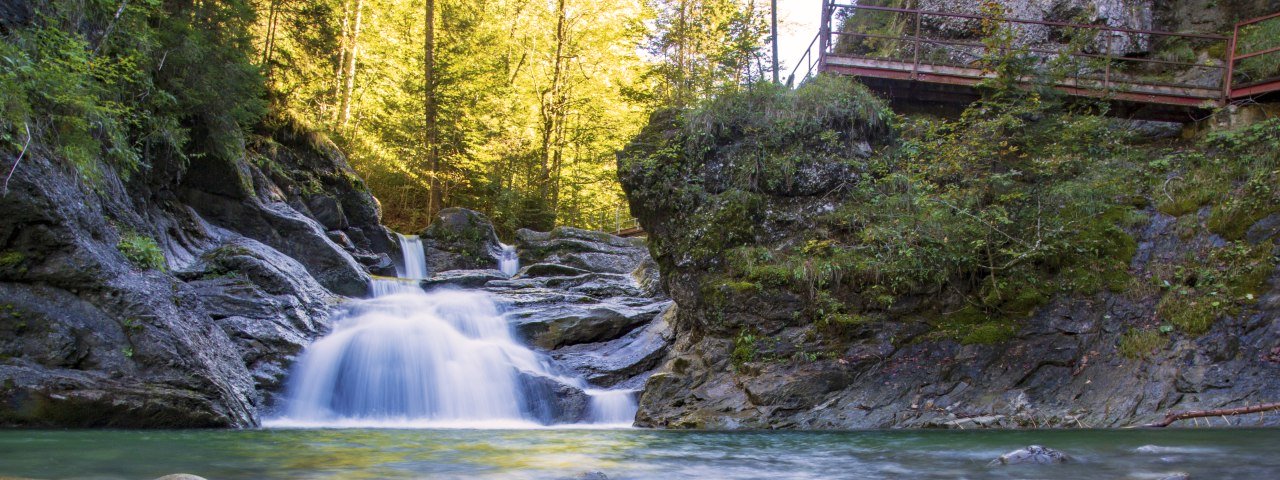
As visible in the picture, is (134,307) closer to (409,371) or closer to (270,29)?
(409,371)

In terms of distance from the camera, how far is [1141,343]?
8398mm

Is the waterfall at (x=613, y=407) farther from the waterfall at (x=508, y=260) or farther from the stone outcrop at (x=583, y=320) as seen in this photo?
the waterfall at (x=508, y=260)

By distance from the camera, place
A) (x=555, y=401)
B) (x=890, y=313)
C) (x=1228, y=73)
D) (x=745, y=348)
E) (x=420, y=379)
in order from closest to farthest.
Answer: (x=890, y=313)
(x=745, y=348)
(x=555, y=401)
(x=420, y=379)
(x=1228, y=73)

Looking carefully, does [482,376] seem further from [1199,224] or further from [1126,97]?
[1126,97]

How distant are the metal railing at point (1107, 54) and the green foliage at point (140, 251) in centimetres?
1126

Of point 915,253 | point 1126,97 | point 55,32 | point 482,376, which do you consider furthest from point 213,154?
point 1126,97

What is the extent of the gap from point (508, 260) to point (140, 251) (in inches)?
449

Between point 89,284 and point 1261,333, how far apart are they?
44.1ft

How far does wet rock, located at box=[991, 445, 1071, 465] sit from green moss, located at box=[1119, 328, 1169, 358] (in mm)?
4074

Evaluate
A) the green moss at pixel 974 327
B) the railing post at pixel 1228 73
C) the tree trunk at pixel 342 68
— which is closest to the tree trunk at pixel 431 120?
the tree trunk at pixel 342 68

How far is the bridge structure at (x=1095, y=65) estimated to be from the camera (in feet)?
39.4

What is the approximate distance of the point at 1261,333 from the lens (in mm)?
7887

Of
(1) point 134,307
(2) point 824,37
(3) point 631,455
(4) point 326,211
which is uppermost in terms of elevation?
(2) point 824,37

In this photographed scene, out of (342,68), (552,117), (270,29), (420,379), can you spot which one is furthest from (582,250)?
(342,68)
